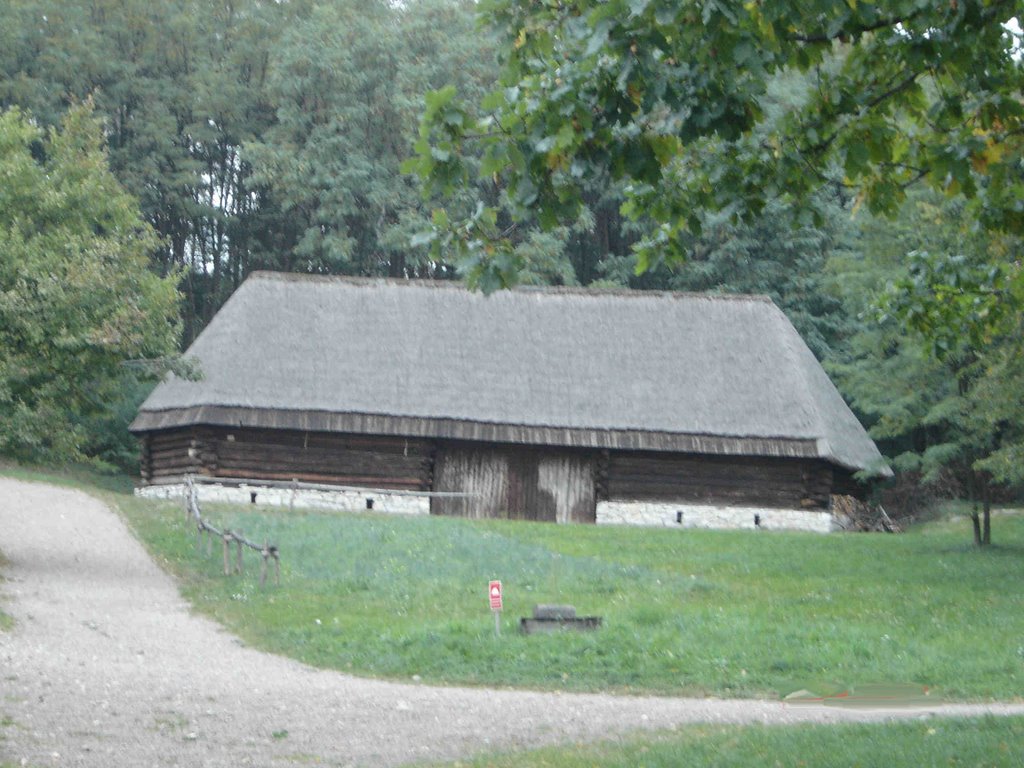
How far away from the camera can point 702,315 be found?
122 feet

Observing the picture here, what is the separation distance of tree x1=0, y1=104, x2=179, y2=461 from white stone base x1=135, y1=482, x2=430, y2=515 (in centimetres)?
1025

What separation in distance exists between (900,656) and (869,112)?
6521mm

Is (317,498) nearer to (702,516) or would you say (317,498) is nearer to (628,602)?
(702,516)

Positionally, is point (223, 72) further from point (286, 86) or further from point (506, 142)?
point (506, 142)

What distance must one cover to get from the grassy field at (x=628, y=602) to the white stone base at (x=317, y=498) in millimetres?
Answer: 3446

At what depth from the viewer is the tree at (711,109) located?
303 inches

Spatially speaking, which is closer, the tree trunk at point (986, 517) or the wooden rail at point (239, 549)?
the wooden rail at point (239, 549)

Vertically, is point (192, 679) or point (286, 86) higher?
point (286, 86)

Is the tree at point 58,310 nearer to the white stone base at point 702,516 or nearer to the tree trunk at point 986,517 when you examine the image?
the white stone base at point 702,516

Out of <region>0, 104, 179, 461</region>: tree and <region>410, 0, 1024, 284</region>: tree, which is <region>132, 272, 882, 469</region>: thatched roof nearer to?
<region>0, 104, 179, 461</region>: tree

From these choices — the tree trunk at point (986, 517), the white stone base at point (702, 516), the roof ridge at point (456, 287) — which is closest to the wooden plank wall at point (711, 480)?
the white stone base at point (702, 516)

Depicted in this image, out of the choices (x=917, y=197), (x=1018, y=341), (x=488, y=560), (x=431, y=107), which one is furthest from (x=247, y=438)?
(x=431, y=107)

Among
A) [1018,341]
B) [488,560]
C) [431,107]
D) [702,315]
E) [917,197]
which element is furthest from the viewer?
[702,315]

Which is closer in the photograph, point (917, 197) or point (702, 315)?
point (917, 197)
